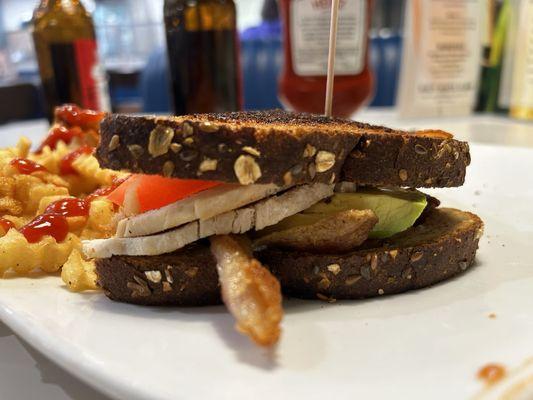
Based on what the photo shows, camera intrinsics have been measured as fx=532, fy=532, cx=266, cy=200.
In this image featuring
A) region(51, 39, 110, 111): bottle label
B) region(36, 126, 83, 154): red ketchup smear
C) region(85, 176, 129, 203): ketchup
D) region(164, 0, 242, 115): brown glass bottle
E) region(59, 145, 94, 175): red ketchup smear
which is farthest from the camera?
region(51, 39, 110, 111): bottle label

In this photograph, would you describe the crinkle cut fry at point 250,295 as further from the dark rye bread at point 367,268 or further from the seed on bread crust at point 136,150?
the seed on bread crust at point 136,150

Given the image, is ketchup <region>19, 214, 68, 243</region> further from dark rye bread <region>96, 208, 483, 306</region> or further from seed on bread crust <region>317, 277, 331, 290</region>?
seed on bread crust <region>317, 277, 331, 290</region>

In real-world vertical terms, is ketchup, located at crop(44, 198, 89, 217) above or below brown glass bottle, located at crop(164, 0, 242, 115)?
below

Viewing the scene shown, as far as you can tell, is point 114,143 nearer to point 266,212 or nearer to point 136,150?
point 136,150

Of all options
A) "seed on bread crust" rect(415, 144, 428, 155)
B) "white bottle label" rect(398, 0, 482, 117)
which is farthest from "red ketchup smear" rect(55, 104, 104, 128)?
"white bottle label" rect(398, 0, 482, 117)

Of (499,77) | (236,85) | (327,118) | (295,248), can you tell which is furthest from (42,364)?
(499,77)

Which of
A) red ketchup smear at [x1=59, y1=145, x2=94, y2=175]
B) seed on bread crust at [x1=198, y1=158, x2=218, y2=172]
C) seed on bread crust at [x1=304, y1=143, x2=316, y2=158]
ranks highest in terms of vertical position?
seed on bread crust at [x1=304, y1=143, x2=316, y2=158]

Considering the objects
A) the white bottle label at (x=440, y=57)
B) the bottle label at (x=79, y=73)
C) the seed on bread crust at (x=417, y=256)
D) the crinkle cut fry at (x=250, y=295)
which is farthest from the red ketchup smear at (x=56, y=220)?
the white bottle label at (x=440, y=57)

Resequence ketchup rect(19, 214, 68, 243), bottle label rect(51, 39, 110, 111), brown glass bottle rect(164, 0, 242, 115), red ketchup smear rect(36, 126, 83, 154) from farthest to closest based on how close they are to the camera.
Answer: bottle label rect(51, 39, 110, 111) < brown glass bottle rect(164, 0, 242, 115) < red ketchup smear rect(36, 126, 83, 154) < ketchup rect(19, 214, 68, 243)
